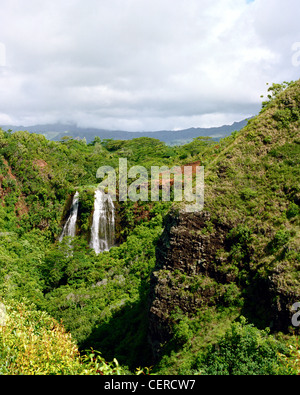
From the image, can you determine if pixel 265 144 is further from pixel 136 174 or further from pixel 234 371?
pixel 136 174

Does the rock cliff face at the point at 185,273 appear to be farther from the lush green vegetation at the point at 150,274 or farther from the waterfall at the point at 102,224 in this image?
the waterfall at the point at 102,224

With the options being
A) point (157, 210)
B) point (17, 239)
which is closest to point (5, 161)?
point (17, 239)

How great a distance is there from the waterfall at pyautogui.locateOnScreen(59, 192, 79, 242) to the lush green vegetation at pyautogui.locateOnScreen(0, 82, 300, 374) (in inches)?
33.8

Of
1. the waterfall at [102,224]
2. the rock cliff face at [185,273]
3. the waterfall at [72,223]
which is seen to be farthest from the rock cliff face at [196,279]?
the waterfall at [72,223]

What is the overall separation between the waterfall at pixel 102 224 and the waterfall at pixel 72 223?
2.08 metres

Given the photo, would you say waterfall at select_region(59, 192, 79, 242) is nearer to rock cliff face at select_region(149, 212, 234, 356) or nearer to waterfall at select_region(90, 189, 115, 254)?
waterfall at select_region(90, 189, 115, 254)

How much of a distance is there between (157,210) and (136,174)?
341 inches

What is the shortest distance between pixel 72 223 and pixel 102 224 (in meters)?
3.07

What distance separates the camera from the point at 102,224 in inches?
1059

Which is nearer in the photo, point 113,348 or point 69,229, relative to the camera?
point 113,348

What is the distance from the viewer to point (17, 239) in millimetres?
25641

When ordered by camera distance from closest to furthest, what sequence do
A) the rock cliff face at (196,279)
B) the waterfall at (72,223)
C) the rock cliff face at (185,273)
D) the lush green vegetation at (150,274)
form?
the lush green vegetation at (150,274) → the rock cliff face at (196,279) → the rock cliff face at (185,273) → the waterfall at (72,223)

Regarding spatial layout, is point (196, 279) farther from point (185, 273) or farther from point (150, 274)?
point (150, 274)

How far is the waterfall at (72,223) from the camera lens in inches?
1077
